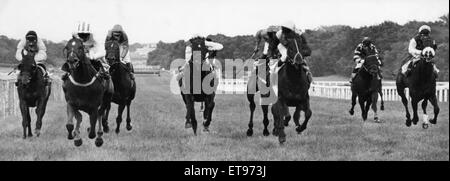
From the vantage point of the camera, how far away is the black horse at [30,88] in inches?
510

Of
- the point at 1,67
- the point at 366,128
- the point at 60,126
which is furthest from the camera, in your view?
the point at 1,67

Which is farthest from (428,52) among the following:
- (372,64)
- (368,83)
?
(368,83)

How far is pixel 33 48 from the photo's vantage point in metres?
13.3

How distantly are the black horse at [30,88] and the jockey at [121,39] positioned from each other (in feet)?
5.86

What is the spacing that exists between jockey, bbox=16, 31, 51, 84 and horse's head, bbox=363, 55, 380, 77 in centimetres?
892

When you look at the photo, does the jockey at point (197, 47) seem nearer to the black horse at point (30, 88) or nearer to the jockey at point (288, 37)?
the jockey at point (288, 37)

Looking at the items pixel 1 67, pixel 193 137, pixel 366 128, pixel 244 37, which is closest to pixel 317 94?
pixel 244 37

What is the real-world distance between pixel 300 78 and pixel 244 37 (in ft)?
152

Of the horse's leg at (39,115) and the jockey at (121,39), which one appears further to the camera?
the jockey at (121,39)

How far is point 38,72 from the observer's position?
13.5 m

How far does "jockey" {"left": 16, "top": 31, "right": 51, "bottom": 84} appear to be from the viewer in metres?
13.2

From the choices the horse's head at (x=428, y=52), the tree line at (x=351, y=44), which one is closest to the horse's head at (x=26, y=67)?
the horse's head at (x=428, y=52)

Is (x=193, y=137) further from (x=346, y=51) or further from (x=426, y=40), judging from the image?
(x=346, y=51)

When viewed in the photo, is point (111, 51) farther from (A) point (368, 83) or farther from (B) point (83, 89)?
(A) point (368, 83)
